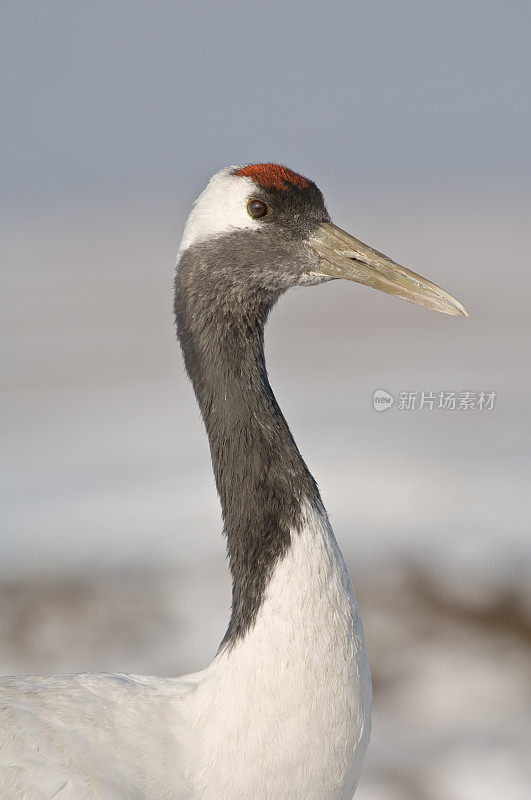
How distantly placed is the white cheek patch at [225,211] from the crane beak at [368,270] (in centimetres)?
22

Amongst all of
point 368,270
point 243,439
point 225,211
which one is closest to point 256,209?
point 225,211

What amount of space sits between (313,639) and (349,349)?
32.3ft

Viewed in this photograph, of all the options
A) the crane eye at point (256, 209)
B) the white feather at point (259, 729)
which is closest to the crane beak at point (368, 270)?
the crane eye at point (256, 209)

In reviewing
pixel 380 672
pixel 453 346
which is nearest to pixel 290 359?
pixel 453 346

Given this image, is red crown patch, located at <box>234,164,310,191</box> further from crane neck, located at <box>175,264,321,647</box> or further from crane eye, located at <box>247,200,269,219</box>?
crane neck, located at <box>175,264,321,647</box>

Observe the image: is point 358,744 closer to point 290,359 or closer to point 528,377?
point 528,377

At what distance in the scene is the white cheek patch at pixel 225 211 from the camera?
336 centimetres

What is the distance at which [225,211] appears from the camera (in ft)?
11.1

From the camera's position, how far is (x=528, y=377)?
1128cm

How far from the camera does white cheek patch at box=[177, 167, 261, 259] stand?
3.36m

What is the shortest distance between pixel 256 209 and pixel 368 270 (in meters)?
0.41

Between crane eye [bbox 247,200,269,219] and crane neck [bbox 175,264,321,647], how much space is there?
250 mm

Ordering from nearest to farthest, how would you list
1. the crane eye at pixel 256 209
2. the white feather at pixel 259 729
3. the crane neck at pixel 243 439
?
the white feather at pixel 259 729 → the crane neck at pixel 243 439 → the crane eye at pixel 256 209

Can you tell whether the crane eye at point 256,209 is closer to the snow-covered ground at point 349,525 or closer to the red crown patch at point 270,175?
the red crown patch at point 270,175
